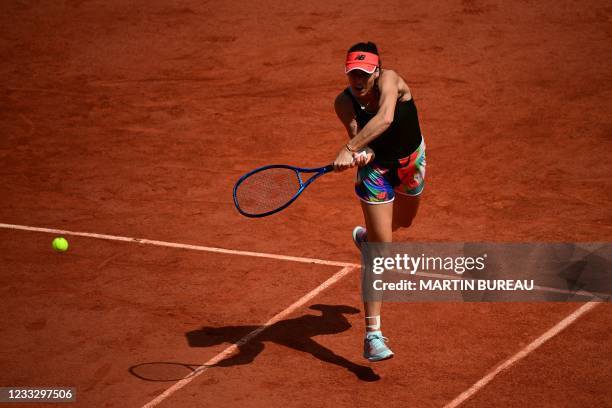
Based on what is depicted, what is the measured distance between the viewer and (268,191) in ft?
25.5

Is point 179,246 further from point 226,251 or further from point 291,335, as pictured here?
point 291,335

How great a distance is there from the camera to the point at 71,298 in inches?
341

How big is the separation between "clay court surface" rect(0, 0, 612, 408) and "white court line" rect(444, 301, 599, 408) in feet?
0.15

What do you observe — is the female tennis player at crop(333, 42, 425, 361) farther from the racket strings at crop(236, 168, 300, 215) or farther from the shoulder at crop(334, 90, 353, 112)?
the racket strings at crop(236, 168, 300, 215)

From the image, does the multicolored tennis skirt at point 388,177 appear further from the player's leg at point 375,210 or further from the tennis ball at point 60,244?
the tennis ball at point 60,244

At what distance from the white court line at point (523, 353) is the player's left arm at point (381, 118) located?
2.13m

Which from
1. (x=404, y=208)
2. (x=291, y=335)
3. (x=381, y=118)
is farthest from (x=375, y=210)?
(x=291, y=335)

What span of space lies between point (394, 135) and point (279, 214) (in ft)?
10.7

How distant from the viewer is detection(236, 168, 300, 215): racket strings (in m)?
7.67

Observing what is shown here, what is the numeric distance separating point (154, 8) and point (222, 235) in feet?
27.9

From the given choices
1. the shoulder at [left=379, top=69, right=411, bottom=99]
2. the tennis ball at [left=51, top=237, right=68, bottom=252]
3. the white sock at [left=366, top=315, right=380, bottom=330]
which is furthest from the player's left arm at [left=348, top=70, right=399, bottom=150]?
the tennis ball at [left=51, top=237, right=68, bottom=252]

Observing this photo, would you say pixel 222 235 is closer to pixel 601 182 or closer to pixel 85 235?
pixel 85 235

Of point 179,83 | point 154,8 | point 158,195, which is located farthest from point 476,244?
point 154,8

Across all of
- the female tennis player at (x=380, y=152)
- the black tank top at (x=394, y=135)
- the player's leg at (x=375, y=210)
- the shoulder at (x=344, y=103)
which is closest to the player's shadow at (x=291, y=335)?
the player's leg at (x=375, y=210)
